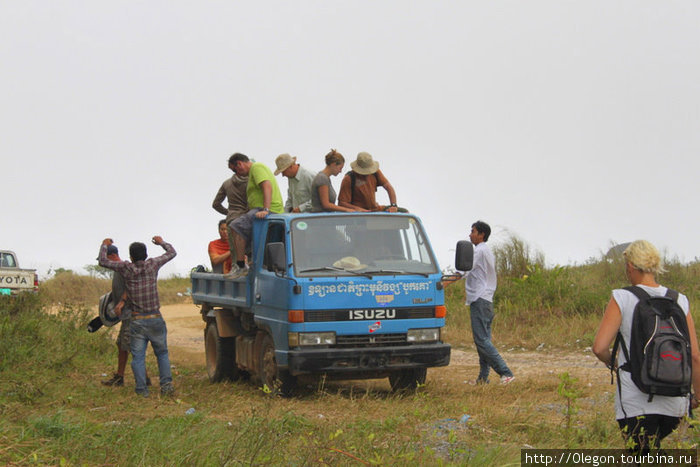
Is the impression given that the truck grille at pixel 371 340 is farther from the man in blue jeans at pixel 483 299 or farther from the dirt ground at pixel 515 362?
the dirt ground at pixel 515 362

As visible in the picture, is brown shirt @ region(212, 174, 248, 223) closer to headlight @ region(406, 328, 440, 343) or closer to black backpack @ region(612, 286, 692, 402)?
headlight @ region(406, 328, 440, 343)

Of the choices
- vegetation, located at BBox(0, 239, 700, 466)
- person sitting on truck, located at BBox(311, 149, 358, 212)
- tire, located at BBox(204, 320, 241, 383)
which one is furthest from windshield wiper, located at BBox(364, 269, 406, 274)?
tire, located at BBox(204, 320, 241, 383)

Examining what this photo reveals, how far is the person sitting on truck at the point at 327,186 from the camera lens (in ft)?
38.5

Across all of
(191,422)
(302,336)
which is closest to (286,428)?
(191,422)

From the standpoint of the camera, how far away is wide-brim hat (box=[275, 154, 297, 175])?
12492mm

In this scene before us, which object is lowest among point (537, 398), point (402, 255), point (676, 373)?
point (537, 398)

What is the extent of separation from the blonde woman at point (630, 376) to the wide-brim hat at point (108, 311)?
8.07 meters

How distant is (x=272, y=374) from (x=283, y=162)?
10.1 feet

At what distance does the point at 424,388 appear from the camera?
11.5 m

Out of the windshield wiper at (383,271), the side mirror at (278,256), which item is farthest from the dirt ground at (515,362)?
the side mirror at (278,256)

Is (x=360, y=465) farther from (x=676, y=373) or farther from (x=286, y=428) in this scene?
(x=676, y=373)

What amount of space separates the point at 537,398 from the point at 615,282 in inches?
490

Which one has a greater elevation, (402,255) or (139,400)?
(402,255)

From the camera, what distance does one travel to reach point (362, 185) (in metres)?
12.1
